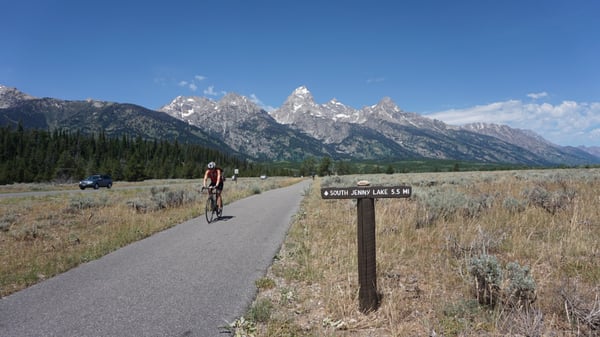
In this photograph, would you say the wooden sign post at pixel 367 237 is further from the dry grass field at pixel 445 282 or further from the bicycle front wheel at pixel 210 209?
the bicycle front wheel at pixel 210 209

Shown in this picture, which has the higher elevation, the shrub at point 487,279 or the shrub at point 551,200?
the shrub at point 551,200

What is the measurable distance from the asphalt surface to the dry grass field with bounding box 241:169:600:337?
48 centimetres

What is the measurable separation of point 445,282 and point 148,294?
4.77 metres

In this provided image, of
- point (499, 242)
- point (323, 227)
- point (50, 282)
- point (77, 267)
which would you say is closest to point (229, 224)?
point (323, 227)

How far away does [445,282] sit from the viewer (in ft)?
16.4

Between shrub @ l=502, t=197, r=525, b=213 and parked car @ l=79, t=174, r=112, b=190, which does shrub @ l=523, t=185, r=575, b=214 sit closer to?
shrub @ l=502, t=197, r=525, b=213

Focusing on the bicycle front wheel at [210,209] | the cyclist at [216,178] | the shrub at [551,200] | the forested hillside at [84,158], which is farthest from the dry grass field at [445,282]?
the forested hillside at [84,158]

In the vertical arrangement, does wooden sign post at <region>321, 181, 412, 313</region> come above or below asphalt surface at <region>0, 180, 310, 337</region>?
above

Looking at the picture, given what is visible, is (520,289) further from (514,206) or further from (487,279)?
(514,206)

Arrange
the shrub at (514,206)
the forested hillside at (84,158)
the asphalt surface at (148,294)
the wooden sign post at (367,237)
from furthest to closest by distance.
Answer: the forested hillside at (84,158) → the shrub at (514,206) → the wooden sign post at (367,237) → the asphalt surface at (148,294)

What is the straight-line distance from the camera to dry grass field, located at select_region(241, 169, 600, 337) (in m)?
3.70

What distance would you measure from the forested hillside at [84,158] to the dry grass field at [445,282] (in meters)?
78.2

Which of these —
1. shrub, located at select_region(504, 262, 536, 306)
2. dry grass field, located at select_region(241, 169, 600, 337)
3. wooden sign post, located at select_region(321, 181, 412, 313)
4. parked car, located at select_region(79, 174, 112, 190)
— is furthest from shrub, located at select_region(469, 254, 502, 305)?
parked car, located at select_region(79, 174, 112, 190)

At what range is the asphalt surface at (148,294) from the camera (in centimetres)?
391
